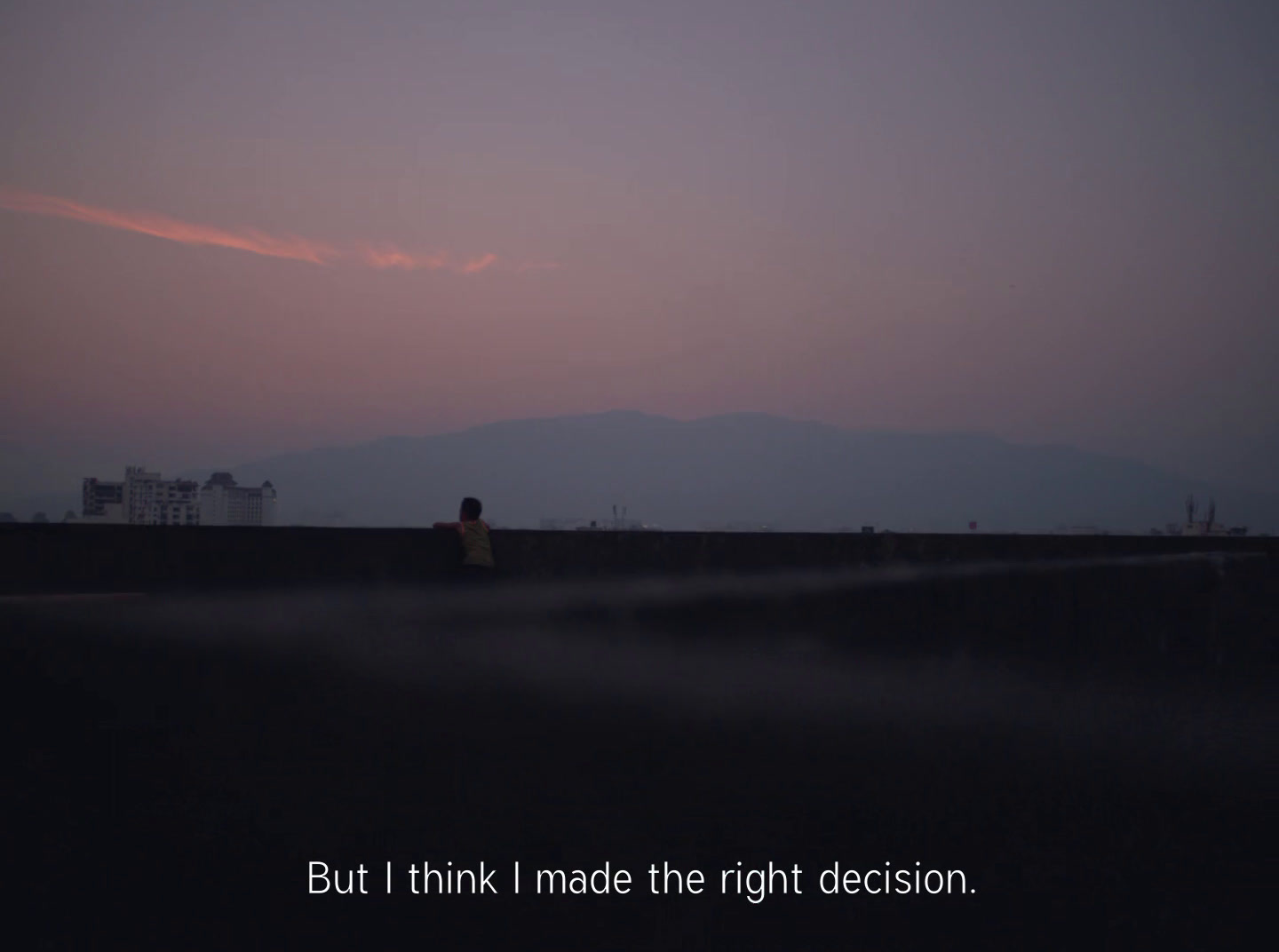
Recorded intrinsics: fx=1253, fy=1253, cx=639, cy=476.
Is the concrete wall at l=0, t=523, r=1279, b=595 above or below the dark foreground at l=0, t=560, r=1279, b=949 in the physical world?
above

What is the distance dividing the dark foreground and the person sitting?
10.3 inches

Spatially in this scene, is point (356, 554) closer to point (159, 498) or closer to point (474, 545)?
point (474, 545)

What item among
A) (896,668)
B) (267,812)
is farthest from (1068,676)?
(267,812)

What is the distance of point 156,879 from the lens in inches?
204

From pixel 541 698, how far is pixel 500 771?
101 centimetres

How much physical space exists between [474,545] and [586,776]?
292 cm

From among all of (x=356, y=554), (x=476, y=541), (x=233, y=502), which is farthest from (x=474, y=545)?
(x=233, y=502)

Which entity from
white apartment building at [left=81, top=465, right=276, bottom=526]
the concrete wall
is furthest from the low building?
the concrete wall

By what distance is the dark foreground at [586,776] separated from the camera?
17.5 ft

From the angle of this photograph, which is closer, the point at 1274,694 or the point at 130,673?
the point at 130,673

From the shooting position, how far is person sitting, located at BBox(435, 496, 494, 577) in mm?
8836

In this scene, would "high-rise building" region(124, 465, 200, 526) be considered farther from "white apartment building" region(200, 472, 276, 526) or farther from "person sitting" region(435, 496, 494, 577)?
"person sitting" region(435, 496, 494, 577)

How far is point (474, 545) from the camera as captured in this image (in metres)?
8.84

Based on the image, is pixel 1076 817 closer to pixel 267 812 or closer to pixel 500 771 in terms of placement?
pixel 500 771
